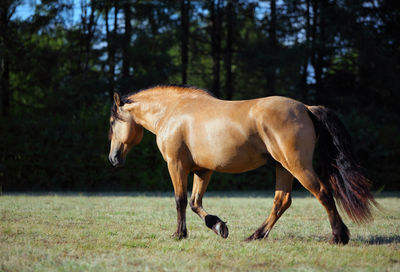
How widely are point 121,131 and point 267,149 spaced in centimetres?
272

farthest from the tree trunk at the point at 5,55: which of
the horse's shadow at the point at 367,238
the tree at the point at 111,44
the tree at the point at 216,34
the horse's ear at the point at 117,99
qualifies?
the horse's shadow at the point at 367,238

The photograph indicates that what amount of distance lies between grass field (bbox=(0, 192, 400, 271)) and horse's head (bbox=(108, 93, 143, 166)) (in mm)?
1173

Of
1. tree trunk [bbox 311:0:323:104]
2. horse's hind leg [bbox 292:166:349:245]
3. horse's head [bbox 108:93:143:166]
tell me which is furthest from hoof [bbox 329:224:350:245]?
tree trunk [bbox 311:0:323:104]

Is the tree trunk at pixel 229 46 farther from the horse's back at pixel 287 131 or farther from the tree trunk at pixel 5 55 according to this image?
the horse's back at pixel 287 131

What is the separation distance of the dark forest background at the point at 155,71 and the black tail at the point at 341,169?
33.8 ft

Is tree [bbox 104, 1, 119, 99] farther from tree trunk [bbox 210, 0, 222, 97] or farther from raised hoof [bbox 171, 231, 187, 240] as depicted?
raised hoof [bbox 171, 231, 187, 240]

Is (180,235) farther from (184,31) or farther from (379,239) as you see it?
(184,31)

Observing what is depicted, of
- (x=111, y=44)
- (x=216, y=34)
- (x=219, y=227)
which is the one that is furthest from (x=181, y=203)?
(x=216, y=34)

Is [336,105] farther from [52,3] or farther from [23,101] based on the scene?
[23,101]

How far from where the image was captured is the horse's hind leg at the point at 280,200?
5406 mm

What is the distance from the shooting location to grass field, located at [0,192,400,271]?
3855 millimetres

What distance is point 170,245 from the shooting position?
4.77m

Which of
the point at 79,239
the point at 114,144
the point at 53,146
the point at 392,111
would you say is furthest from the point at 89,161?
the point at 392,111

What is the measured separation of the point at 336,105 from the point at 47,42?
15.9 m
